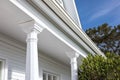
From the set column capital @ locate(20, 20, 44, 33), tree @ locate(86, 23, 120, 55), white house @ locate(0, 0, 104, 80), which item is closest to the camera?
white house @ locate(0, 0, 104, 80)

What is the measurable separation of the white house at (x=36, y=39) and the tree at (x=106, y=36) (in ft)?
64.4

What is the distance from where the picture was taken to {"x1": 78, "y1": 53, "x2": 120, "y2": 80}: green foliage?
7895 mm

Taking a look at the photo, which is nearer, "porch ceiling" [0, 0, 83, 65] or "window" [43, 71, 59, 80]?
"porch ceiling" [0, 0, 83, 65]

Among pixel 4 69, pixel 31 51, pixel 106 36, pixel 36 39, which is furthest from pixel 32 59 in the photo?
pixel 106 36

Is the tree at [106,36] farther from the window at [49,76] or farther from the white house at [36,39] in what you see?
the window at [49,76]

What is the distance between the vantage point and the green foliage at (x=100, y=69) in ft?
25.9

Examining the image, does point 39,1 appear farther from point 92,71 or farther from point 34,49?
Result: point 92,71

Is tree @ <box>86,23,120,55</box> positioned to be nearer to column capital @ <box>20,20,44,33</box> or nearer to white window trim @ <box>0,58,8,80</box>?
white window trim @ <box>0,58,8,80</box>

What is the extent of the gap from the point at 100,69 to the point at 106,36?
23.0 meters

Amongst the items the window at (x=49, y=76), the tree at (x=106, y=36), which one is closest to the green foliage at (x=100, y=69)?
the window at (x=49, y=76)

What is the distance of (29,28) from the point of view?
565 cm

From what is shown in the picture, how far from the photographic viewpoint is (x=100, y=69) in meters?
7.98

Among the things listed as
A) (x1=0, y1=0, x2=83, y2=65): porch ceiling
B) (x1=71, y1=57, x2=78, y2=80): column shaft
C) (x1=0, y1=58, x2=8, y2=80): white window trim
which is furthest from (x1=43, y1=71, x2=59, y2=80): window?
(x1=0, y1=58, x2=8, y2=80): white window trim

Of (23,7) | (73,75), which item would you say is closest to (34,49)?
(23,7)
